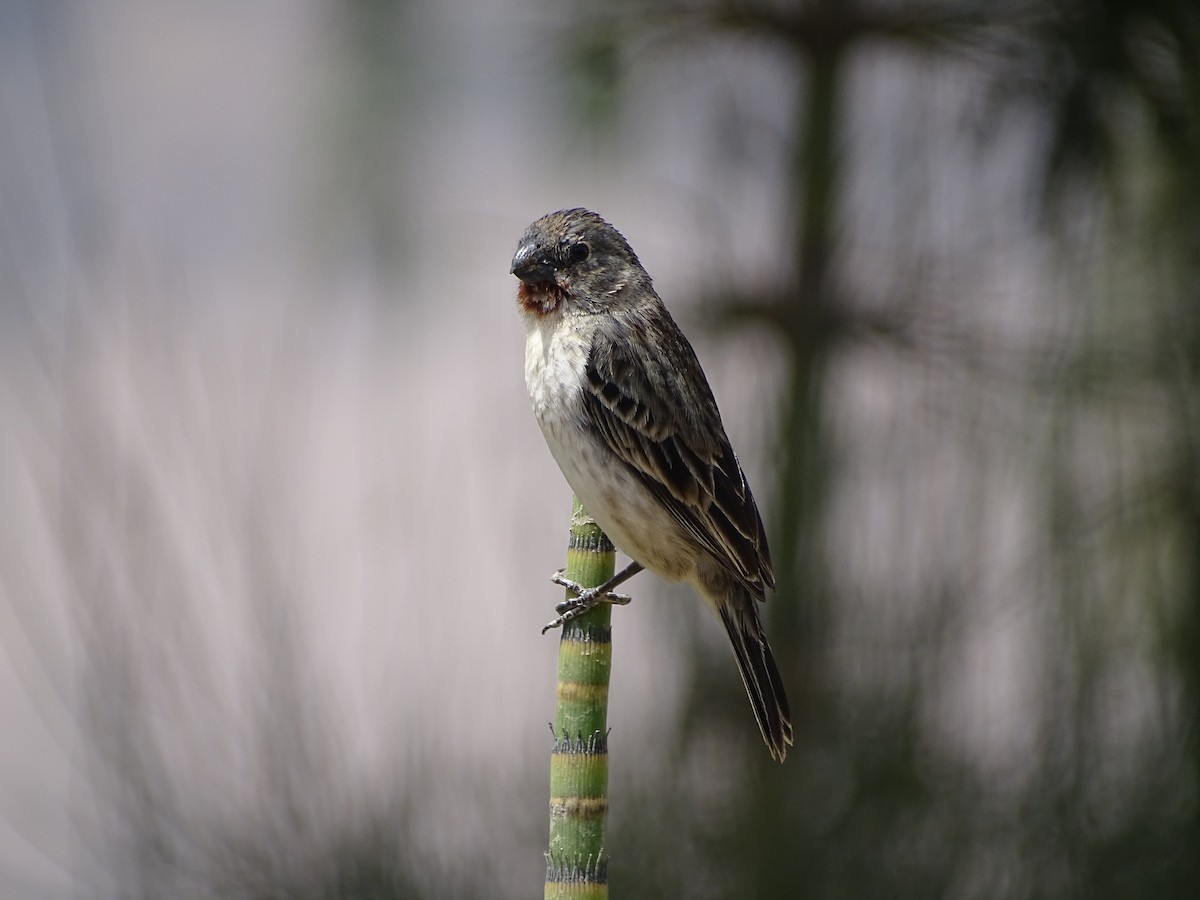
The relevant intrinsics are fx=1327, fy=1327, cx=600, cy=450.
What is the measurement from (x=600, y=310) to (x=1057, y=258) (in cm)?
177

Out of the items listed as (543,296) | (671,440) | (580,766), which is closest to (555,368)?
(543,296)

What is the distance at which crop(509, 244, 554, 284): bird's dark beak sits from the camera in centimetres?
317

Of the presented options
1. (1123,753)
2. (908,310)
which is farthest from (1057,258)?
(1123,753)

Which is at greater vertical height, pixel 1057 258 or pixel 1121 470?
pixel 1057 258

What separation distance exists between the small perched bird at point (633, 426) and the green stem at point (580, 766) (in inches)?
27.2

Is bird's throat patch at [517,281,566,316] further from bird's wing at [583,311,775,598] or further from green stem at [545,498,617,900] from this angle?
green stem at [545,498,617,900]

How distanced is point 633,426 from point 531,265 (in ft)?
1.51

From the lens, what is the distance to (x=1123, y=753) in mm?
3961

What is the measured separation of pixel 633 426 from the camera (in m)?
3.24

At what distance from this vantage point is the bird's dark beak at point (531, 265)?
317 centimetres

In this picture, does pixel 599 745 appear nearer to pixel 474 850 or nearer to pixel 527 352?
pixel 527 352

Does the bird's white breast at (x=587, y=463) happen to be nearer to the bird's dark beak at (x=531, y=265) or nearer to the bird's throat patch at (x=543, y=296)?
the bird's throat patch at (x=543, y=296)

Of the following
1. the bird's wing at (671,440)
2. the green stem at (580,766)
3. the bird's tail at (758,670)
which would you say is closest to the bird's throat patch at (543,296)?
the bird's wing at (671,440)

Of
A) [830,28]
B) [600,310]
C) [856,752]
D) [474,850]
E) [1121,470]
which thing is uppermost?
[830,28]
